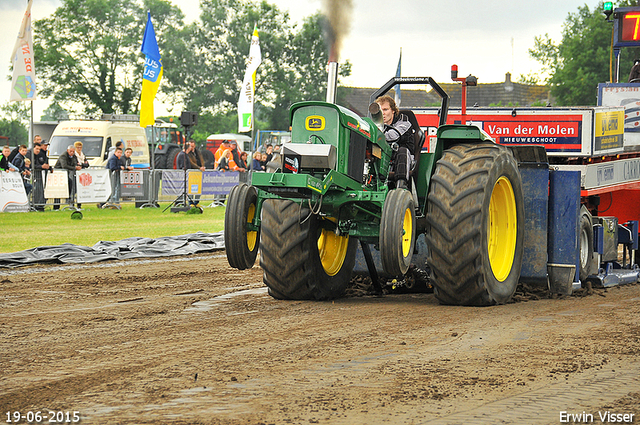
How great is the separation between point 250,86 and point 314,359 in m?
20.8

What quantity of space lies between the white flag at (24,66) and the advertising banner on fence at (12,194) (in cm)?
194

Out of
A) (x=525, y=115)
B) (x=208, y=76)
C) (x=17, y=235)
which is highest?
(x=208, y=76)

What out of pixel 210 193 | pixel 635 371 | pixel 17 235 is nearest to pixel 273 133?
pixel 210 193

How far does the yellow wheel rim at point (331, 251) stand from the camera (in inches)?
324

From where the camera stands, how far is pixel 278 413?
4.03m

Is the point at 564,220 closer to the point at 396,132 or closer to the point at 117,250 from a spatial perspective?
the point at 396,132

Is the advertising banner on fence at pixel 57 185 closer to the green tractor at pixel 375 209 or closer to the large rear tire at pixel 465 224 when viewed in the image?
the green tractor at pixel 375 209

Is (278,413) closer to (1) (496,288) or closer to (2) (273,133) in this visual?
(1) (496,288)

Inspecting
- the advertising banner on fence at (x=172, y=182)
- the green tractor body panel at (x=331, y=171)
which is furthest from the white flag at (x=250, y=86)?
the green tractor body panel at (x=331, y=171)

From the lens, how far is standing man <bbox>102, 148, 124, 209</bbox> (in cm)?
2256

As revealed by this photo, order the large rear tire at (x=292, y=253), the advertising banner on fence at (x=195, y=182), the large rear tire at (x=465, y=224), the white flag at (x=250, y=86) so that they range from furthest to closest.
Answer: the white flag at (x=250, y=86) → the advertising banner on fence at (x=195, y=182) → the large rear tire at (x=292, y=253) → the large rear tire at (x=465, y=224)

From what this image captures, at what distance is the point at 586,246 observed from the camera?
9.07 m

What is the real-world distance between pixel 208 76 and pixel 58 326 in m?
71.1

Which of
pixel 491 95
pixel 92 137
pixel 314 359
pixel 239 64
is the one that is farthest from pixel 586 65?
pixel 314 359
